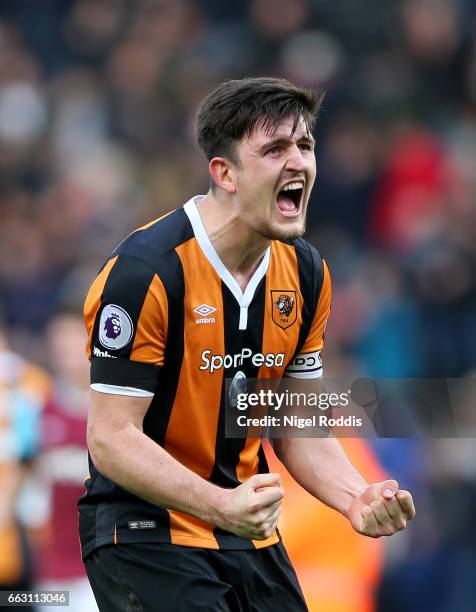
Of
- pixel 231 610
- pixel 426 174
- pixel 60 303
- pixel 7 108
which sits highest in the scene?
pixel 7 108

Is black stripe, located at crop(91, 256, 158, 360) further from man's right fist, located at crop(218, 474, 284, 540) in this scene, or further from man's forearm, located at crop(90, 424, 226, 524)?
man's right fist, located at crop(218, 474, 284, 540)

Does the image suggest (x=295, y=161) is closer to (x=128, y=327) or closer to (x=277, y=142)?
(x=277, y=142)

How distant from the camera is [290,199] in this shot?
146 inches

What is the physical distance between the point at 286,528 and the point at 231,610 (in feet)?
7.40

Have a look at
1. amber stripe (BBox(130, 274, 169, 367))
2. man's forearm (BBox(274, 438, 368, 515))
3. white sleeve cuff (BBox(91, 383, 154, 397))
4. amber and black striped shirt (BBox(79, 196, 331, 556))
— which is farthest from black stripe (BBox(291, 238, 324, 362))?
white sleeve cuff (BBox(91, 383, 154, 397))

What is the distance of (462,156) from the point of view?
8.26 metres

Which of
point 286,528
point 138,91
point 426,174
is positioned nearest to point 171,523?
point 286,528

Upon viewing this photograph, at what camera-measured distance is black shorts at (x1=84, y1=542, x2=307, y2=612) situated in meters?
3.39

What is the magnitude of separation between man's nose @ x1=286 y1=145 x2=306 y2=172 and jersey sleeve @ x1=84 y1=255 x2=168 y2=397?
1.78ft

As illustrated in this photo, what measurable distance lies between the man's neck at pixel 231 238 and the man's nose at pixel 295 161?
23cm

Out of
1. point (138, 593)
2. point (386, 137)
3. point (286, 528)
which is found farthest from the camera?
point (386, 137)

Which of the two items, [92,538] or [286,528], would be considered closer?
[92,538]

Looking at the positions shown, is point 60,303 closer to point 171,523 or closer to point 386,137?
point 386,137

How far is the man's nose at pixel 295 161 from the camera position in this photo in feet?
11.7
